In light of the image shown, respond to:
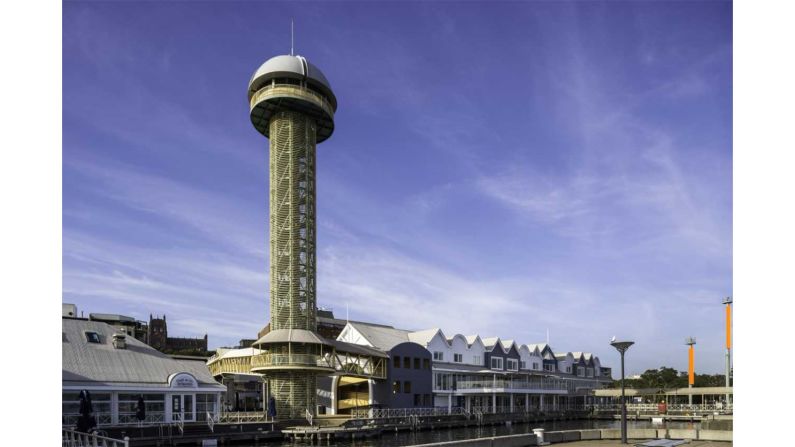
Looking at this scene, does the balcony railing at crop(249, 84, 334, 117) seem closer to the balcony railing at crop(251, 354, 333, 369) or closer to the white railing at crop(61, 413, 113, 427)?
the balcony railing at crop(251, 354, 333, 369)

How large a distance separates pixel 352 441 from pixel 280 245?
19.1 m

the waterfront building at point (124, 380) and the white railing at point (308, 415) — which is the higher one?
the waterfront building at point (124, 380)

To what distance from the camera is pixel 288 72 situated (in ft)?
170

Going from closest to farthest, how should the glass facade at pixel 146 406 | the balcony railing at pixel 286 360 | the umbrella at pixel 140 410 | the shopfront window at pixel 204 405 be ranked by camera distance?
1. the glass facade at pixel 146 406
2. the umbrella at pixel 140 410
3. the shopfront window at pixel 204 405
4. the balcony railing at pixel 286 360

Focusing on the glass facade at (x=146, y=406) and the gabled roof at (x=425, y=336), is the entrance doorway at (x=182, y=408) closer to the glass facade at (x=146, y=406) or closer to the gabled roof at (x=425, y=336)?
the glass facade at (x=146, y=406)

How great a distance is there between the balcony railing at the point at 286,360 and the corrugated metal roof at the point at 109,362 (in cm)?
658

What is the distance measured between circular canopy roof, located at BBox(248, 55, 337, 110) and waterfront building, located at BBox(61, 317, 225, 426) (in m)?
25.4

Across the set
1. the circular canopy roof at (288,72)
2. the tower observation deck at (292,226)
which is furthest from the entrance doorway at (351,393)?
the circular canopy roof at (288,72)

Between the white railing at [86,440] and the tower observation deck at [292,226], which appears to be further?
the tower observation deck at [292,226]

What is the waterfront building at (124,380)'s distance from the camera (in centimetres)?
3362

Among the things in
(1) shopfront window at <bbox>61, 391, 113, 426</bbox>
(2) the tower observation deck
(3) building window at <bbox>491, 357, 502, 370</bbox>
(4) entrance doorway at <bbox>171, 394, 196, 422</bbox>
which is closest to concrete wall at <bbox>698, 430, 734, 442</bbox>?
(2) the tower observation deck

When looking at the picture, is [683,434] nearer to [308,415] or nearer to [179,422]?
[308,415]
